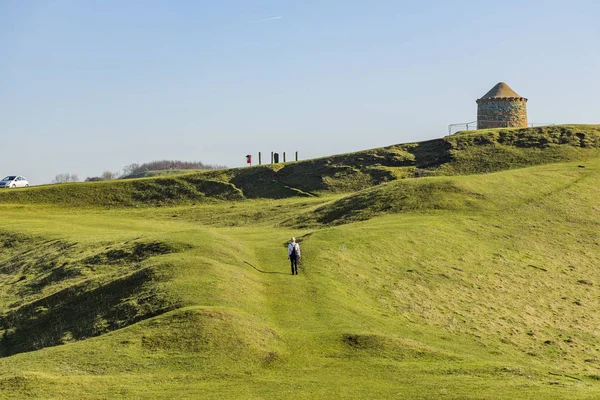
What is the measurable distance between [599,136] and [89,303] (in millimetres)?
65300

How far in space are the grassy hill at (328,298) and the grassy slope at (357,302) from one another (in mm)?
110

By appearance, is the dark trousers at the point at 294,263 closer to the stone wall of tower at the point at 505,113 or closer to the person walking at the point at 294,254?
the person walking at the point at 294,254

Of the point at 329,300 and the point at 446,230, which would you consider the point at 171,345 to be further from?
the point at 446,230

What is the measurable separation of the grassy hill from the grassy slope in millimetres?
110

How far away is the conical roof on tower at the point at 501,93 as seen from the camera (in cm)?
9669

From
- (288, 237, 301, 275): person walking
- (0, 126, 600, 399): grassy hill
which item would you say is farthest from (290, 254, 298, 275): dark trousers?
(0, 126, 600, 399): grassy hill

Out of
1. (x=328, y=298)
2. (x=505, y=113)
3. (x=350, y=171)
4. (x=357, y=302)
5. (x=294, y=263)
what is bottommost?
(x=357, y=302)

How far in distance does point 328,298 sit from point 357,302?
1.59 meters

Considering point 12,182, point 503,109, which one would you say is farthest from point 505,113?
point 12,182

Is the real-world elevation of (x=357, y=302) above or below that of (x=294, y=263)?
below

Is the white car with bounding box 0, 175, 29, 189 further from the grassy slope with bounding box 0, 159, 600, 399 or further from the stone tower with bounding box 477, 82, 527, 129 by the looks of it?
the stone tower with bounding box 477, 82, 527, 129

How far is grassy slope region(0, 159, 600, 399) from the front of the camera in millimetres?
25125

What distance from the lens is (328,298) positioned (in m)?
34.7

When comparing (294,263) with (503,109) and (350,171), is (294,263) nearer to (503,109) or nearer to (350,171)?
(350,171)
